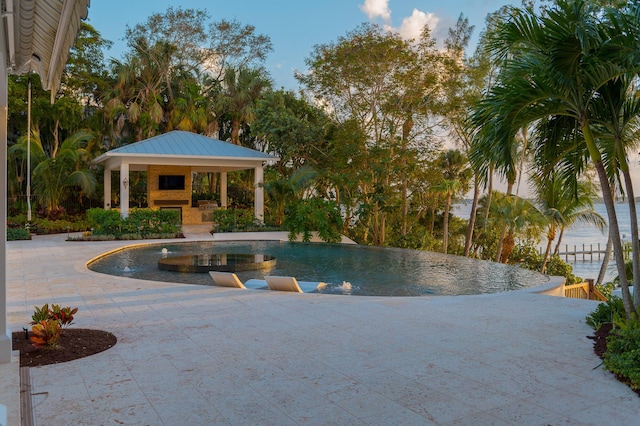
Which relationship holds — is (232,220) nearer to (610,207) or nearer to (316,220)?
(316,220)

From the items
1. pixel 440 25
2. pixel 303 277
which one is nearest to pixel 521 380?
pixel 303 277

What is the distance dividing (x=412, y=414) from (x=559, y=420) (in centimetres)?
99

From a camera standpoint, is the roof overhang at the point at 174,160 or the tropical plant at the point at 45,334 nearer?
the tropical plant at the point at 45,334

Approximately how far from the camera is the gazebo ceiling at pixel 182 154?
21214mm

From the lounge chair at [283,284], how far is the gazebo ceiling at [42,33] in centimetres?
536

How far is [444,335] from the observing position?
6.00 metres

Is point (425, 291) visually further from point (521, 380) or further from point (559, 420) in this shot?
point (559, 420)

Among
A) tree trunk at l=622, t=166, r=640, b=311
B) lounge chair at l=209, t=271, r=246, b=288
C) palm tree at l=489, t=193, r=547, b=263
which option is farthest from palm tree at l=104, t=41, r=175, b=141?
tree trunk at l=622, t=166, r=640, b=311

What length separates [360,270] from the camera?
509 inches

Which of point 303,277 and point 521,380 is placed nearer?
point 521,380

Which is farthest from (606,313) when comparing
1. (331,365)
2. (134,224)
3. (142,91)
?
(142,91)

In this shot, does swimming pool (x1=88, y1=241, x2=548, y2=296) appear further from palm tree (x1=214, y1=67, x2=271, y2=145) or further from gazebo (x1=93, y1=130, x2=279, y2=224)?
palm tree (x1=214, y1=67, x2=271, y2=145)

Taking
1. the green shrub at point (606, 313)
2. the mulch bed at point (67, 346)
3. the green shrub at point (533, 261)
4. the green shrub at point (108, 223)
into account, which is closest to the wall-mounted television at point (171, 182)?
the green shrub at point (108, 223)

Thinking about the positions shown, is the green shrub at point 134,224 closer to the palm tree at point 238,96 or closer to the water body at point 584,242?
the palm tree at point 238,96
